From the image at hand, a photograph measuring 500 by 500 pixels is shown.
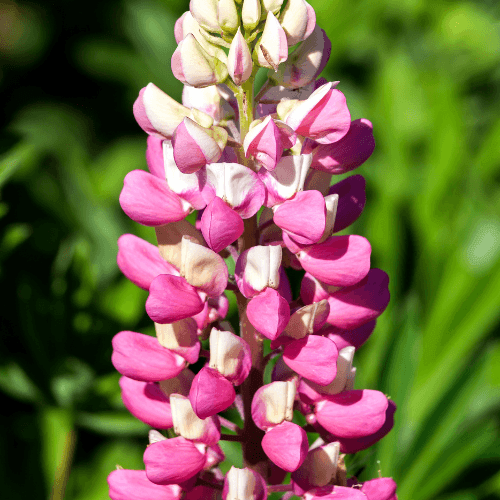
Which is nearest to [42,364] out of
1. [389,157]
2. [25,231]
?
[25,231]

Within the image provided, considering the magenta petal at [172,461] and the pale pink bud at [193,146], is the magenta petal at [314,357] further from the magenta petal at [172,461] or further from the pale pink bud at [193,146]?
the pale pink bud at [193,146]

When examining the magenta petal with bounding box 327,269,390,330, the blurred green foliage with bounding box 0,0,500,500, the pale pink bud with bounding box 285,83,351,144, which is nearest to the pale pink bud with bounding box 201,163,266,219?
the pale pink bud with bounding box 285,83,351,144

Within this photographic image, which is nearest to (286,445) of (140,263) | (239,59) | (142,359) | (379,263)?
(142,359)

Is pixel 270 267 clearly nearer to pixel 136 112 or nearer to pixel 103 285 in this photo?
pixel 136 112

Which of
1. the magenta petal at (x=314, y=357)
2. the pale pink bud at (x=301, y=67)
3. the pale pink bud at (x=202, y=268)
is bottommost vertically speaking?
the magenta petal at (x=314, y=357)

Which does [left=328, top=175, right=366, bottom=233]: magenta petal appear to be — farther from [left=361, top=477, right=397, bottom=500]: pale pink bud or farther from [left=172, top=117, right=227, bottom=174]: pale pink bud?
[left=361, top=477, right=397, bottom=500]: pale pink bud

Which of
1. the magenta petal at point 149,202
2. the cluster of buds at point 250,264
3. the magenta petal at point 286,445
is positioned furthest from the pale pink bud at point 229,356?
the magenta petal at point 149,202
